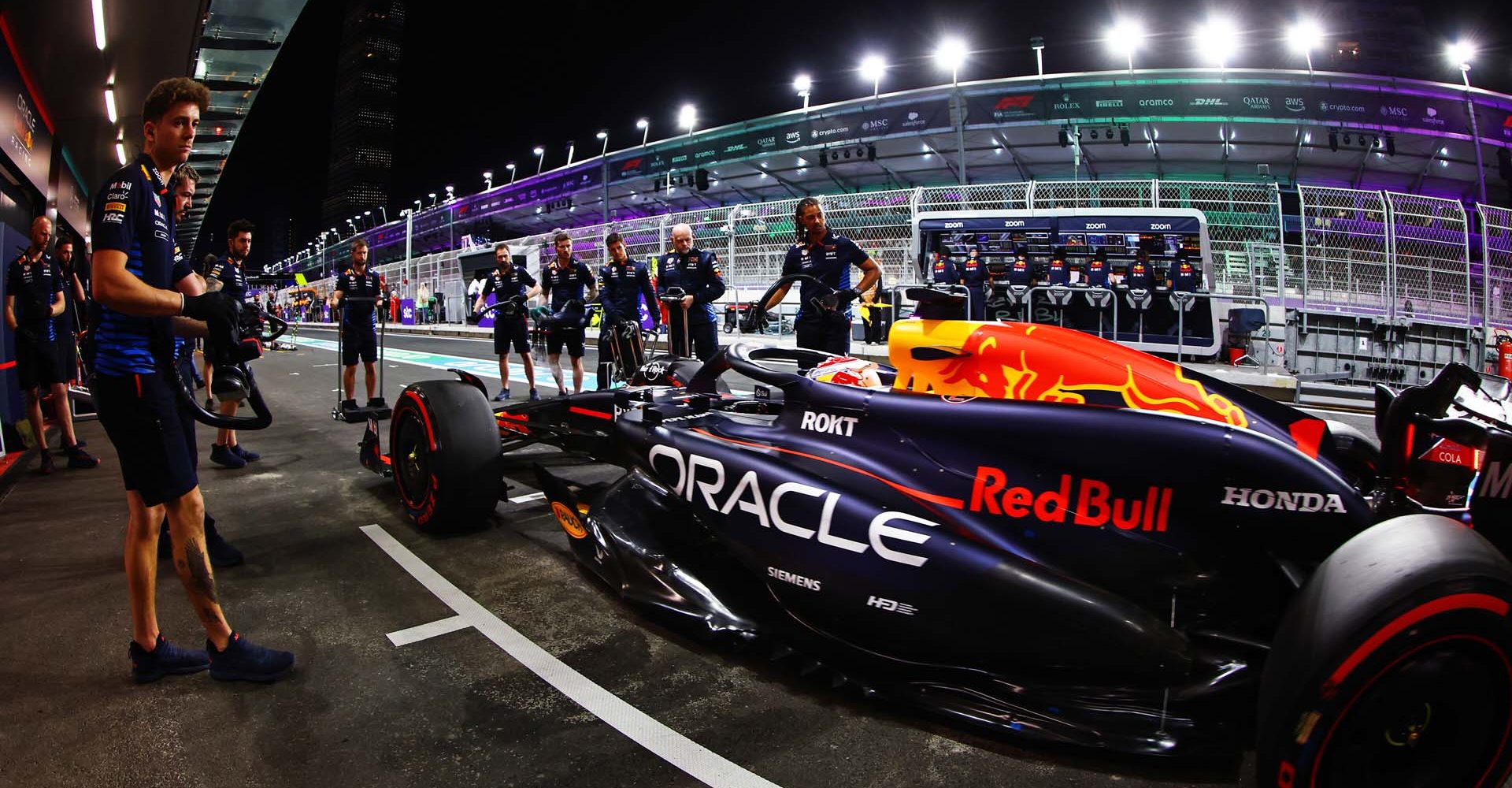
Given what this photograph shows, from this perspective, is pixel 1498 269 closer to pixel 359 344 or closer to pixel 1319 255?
pixel 1319 255

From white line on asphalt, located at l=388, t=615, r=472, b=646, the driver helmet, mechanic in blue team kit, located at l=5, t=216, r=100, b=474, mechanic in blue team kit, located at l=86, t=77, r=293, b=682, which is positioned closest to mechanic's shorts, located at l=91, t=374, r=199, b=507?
mechanic in blue team kit, located at l=86, t=77, r=293, b=682

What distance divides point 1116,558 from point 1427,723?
2.12 ft

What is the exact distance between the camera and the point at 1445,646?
140 cm

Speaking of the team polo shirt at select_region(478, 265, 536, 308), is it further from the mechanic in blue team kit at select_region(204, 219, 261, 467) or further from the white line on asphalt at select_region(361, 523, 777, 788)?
the white line on asphalt at select_region(361, 523, 777, 788)

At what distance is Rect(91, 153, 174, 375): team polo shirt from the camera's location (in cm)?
207

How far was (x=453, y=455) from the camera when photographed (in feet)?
11.6

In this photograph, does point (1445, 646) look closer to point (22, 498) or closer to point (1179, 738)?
point (1179, 738)

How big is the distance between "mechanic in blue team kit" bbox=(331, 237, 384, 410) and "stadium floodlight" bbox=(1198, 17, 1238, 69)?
20082mm

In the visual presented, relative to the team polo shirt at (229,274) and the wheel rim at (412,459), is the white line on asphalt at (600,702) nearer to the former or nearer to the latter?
the wheel rim at (412,459)

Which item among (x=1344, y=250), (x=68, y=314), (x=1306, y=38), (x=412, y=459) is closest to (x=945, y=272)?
(x=1344, y=250)

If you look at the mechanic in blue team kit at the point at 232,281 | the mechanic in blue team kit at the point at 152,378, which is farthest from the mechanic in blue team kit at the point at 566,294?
the mechanic in blue team kit at the point at 152,378

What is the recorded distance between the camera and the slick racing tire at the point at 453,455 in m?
3.52

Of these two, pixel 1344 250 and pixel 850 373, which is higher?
pixel 1344 250

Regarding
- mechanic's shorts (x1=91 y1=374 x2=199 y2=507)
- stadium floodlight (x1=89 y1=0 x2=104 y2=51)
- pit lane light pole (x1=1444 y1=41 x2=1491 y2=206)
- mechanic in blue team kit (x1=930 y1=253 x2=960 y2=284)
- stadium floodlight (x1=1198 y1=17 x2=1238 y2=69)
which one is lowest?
mechanic's shorts (x1=91 y1=374 x2=199 y2=507)
